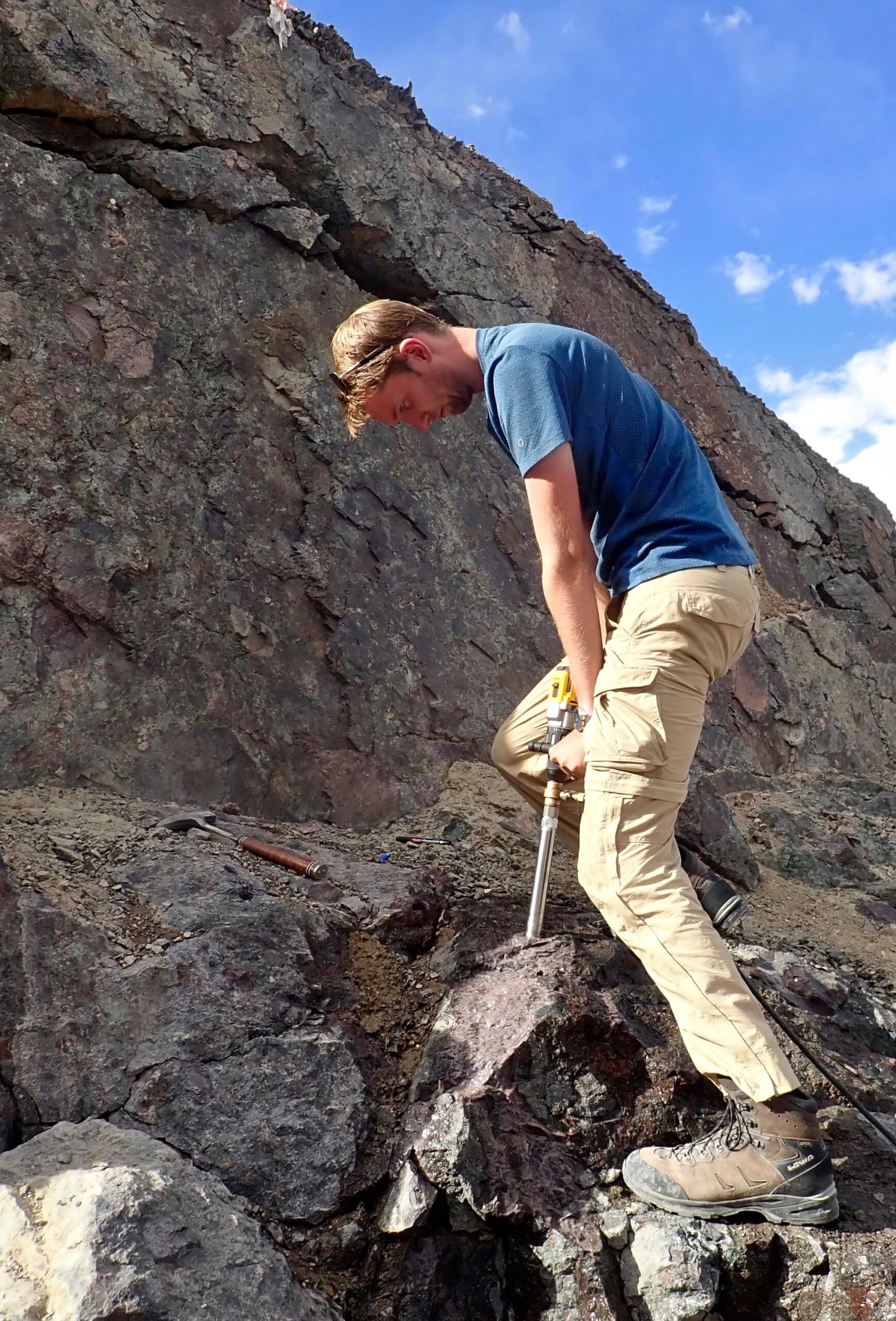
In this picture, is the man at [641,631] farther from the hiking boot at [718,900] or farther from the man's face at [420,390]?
the hiking boot at [718,900]

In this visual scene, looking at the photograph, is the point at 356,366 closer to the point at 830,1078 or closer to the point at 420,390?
the point at 420,390

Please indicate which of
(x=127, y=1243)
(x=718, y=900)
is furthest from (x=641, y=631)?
(x=127, y=1243)

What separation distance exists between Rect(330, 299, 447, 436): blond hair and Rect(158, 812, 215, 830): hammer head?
1.22m

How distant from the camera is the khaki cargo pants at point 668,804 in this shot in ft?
6.09

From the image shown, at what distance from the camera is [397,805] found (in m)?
3.34

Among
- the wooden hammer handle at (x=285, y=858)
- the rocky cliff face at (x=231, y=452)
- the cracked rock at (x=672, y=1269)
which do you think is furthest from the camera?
the rocky cliff face at (x=231, y=452)

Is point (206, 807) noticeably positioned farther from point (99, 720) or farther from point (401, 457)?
point (401, 457)

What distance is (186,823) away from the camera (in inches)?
107

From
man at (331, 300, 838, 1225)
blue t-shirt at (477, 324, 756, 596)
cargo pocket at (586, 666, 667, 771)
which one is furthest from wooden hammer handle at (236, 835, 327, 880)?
blue t-shirt at (477, 324, 756, 596)

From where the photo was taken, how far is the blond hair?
7.30 feet

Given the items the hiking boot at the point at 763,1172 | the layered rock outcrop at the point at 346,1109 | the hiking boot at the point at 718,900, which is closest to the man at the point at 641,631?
the hiking boot at the point at 763,1172

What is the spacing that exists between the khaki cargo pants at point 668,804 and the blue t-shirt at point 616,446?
0.27 feet

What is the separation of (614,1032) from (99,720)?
1.68 m

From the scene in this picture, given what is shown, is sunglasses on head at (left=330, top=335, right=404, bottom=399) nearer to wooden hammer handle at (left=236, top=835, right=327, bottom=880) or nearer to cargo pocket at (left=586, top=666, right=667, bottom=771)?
cargo pocket at (left=586, top=666, right=667, bottom=771)
